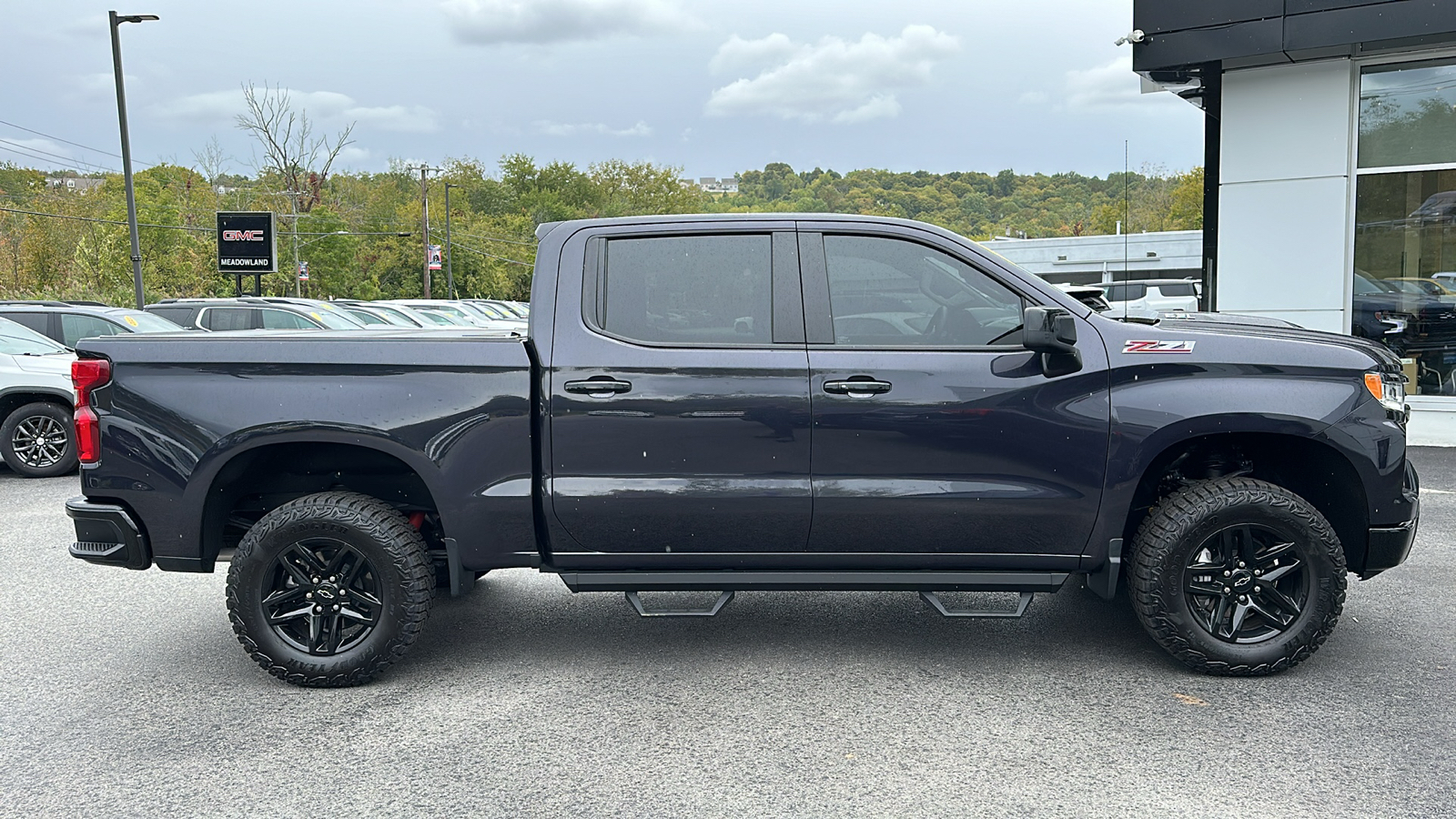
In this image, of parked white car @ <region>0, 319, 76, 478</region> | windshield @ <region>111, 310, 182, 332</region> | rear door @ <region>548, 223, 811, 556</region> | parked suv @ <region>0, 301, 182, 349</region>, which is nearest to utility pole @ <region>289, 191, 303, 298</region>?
parked suv @ <region>0, 301, 182, 349</region>

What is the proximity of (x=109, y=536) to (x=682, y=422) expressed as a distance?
95.0 inches

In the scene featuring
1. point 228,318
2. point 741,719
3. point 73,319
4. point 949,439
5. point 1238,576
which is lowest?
point 741,719

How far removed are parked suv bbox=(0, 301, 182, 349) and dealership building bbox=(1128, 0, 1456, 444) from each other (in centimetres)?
1138

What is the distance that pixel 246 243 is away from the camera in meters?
32.2

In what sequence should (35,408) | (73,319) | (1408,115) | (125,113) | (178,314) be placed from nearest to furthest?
(35,408) < (1408,115) < (73,319) < (178,314) < (125,113)

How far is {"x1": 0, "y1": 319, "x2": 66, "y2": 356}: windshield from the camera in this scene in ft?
35.0

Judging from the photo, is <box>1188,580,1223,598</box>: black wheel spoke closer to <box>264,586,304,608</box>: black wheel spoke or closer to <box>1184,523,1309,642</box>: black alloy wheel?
<box>1184,523,1309,642</box>: black alloy wheel

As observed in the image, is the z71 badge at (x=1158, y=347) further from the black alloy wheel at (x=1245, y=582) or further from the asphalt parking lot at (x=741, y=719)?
the asphalt parking lot at (x=741, y=719)

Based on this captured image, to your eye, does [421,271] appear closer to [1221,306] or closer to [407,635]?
[1221,306]

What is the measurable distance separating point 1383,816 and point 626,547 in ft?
9.00

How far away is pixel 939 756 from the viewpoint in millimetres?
3809

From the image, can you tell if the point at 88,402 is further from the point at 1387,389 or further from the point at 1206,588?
the point at 1387,389

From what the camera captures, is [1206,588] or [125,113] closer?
[1206,588]

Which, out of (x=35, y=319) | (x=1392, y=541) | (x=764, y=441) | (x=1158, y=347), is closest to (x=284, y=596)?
(x=764, y=441)
